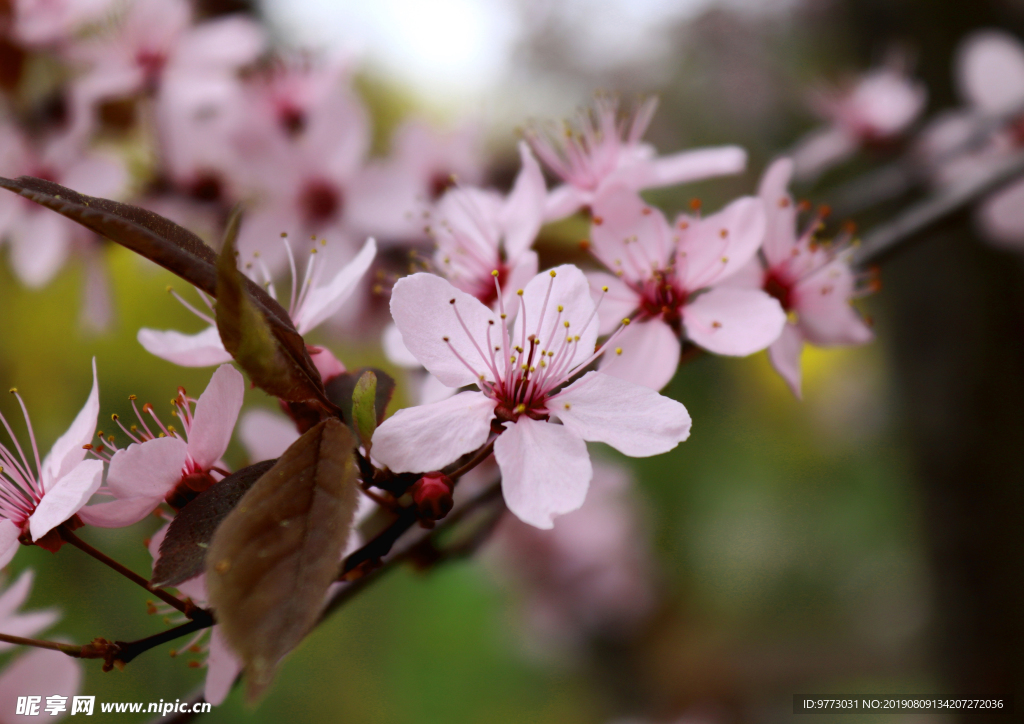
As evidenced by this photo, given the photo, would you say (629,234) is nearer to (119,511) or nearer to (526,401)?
(526,401)

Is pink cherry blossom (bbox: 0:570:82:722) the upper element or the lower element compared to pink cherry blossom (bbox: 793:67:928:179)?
lower

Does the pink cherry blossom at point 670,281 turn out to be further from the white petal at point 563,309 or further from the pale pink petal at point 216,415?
the pale pink petal at point 216,415

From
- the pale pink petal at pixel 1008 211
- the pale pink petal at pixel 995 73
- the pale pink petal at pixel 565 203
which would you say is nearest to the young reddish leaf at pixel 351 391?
the pale pink petal at pixel 565 203

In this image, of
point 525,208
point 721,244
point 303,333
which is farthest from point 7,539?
point 721,244

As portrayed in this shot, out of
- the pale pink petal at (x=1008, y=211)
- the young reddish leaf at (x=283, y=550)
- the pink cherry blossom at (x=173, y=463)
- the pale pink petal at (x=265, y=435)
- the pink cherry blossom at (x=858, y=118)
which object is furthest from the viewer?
the pink cherry blossom at (x=858, y=118)

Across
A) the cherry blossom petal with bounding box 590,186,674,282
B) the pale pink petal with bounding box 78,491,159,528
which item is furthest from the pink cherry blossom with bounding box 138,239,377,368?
the cherry blossom petal with bounding box 590,186,674,282

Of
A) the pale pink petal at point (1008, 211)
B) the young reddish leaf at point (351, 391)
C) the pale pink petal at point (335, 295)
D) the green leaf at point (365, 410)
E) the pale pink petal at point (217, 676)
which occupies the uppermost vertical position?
the pale pink petal at point (1008, 211)

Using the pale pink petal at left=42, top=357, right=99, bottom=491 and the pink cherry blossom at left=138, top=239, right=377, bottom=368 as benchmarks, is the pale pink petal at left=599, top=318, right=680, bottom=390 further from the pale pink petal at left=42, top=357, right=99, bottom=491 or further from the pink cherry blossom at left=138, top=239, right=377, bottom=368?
the pale pink petal at left=42, top=357, right=99, bottom=491
